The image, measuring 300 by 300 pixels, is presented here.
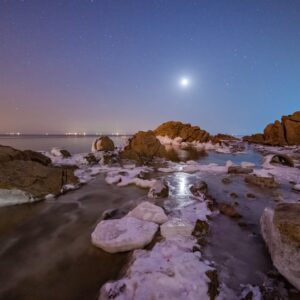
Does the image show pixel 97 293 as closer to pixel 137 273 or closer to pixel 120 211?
pixel 137 273

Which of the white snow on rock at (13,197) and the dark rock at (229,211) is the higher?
the dark rock at (229,211)

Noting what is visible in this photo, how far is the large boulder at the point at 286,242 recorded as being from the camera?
3354 mm

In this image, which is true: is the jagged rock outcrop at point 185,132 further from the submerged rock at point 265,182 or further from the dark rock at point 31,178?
the dark rock at point 31,178

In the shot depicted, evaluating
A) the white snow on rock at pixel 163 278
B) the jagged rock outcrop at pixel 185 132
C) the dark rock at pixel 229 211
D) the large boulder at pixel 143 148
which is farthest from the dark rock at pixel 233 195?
the jagged rock outcrop at pixel 185 132

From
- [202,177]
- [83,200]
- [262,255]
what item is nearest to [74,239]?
[83,200]

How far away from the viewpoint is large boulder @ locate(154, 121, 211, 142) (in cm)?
5392

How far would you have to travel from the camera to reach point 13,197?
7293mm

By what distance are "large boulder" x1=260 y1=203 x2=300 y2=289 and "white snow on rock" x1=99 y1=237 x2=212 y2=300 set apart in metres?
1.32

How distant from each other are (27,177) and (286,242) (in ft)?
29.2

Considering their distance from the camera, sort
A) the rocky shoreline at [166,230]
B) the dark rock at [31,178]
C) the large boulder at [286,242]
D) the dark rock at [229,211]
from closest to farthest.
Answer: the rocky shoreline at [166,230], the large boulder at [286,242], the dark rock at [229,211], the dark rock at [31,178]

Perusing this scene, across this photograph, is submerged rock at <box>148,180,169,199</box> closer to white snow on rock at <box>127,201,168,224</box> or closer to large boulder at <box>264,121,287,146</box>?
white snow on rock at <box>127,201,168,224</box>

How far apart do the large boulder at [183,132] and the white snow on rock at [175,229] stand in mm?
48162

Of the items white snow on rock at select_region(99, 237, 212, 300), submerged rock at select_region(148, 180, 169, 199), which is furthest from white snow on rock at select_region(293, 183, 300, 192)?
white snow on rock at select_region(99, 237, 212, 300)

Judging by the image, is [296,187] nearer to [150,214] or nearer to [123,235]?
[150,214]
